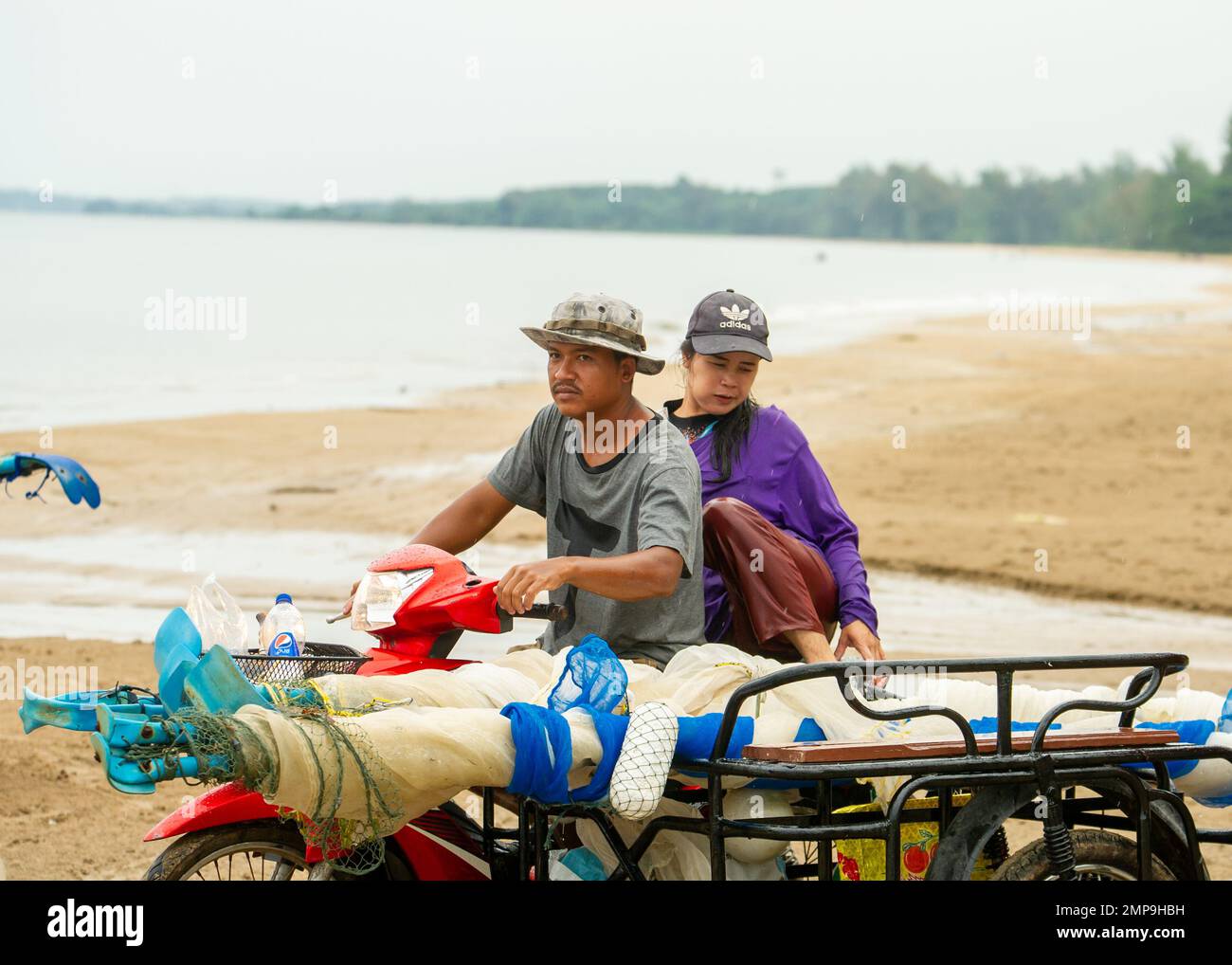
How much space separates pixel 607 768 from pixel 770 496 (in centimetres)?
159

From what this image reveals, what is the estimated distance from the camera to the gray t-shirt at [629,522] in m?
4.20

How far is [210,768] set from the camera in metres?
3.12

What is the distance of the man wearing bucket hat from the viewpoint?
13.8 feet

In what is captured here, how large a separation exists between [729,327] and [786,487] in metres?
0.51

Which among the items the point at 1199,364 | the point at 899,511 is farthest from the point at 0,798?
the point at 1199,364

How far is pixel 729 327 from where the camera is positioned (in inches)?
196

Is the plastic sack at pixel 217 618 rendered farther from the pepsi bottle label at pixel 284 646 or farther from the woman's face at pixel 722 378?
the woman's face at pixel 722 378

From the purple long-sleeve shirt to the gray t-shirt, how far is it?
0.59 meters

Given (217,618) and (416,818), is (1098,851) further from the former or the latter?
(217,618)

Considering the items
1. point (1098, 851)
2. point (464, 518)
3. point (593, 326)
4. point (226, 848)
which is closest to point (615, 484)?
point (593, 326)

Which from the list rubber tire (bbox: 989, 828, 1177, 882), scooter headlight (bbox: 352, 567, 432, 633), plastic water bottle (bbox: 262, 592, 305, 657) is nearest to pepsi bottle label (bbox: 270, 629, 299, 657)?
plastic water bottle (bbox: 262, 592, 305, 657)

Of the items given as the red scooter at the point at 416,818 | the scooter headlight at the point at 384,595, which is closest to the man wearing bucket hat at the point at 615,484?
the red scooter at the point at 416,818
